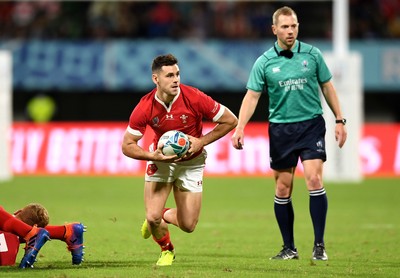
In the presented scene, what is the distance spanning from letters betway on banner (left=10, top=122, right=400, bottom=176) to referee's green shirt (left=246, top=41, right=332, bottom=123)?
14437 mm

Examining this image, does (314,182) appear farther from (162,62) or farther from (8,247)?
(8,247)

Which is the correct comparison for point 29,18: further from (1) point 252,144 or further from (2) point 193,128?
(2) point 193,128

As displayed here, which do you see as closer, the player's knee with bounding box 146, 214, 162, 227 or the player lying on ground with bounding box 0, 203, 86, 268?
the player lying on ground with bounding box 0, 203, 86, 268

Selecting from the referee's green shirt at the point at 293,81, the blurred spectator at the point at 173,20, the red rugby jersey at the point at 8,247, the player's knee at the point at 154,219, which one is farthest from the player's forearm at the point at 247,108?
Result: the blurred spectator at the point at 173,20

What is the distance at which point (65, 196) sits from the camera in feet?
63.4

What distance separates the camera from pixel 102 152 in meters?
25.5

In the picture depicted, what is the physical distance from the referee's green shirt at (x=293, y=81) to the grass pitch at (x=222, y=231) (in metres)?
1.47

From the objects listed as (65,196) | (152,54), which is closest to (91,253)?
(65,196)

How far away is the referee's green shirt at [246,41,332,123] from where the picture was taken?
10.1 metres

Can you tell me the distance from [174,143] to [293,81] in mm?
1611

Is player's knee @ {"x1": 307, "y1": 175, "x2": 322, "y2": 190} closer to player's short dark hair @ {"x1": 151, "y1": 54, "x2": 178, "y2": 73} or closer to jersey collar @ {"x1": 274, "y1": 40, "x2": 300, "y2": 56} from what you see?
jersey collar @ {"x1": 274, "y1": 40, "x2": 300, "y2": 56}

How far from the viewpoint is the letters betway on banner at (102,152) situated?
24.8m

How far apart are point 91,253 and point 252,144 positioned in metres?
14.4

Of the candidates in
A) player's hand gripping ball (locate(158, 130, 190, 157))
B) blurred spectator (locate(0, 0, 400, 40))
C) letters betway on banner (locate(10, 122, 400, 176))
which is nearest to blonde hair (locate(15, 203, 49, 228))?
player's hand gripping ball (locate(158, 130, 190, 157))
